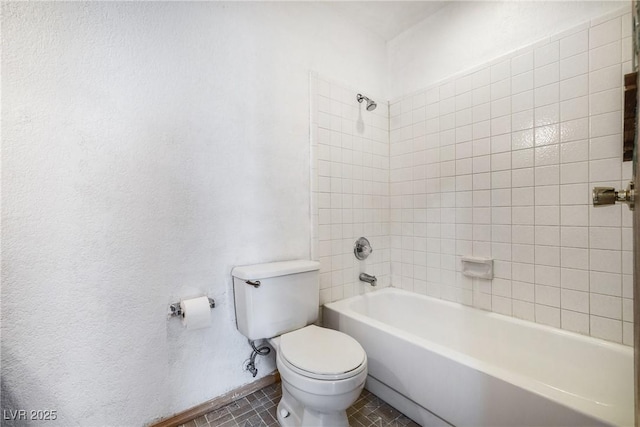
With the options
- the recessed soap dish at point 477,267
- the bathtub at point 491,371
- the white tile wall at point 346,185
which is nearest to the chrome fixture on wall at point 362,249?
the white tile wall at point 346,185

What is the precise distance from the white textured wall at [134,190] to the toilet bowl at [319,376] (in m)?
0.39

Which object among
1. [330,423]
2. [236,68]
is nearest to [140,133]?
[236,68]

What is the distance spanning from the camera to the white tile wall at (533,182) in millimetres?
1278

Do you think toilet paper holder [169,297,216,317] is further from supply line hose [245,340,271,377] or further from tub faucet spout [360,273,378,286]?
tub faucet spout [360,273,378,286]

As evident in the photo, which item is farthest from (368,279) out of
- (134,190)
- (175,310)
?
(134,190)

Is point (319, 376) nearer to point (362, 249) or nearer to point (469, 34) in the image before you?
point (362, 249)

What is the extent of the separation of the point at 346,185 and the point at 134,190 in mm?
1273

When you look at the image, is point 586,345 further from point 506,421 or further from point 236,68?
point 236,68

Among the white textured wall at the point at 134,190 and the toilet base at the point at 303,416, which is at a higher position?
the white textured wall at the point at 134,190

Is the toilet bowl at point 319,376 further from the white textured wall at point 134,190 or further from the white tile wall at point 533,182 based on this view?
the white tile wall at point 533,182

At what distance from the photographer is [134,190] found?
3.99 feet

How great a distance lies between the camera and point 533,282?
1.51 meters

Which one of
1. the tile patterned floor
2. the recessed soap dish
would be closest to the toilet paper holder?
the tile patterned floor

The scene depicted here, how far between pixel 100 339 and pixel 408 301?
180 cm
